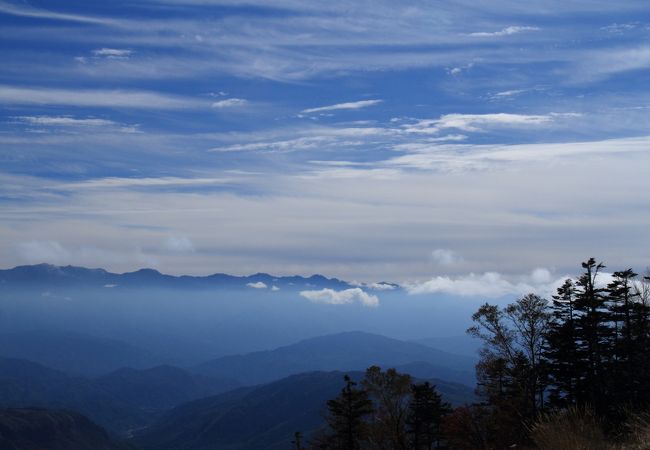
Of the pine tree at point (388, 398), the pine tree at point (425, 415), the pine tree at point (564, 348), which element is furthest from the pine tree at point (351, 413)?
the pine tree at point (564, 348)

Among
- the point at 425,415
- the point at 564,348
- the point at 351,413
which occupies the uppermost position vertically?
the point at 564,348

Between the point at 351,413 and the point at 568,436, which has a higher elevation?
the point at 568,436

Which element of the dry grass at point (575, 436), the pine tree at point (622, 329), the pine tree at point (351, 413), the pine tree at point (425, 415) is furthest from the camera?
the pine tree at point (425, 415)

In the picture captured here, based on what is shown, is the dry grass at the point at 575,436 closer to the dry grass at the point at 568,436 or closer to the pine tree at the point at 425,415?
→ the dry grass at the point at 568,436

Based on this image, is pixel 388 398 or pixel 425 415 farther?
pixel 425 415

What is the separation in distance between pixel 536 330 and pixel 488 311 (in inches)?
170

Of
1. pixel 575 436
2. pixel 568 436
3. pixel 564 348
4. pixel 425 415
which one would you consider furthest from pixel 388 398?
pixel 575 436

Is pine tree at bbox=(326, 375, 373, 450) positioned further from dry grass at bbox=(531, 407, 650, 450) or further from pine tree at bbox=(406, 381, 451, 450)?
dry grass at bbox=(531, 407, 650, 450)

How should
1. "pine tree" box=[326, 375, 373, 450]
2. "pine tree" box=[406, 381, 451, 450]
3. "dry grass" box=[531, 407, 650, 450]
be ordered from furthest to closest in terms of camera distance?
"pine tree" box=[406, 381, 451, 450]
"pine tree" box=[326, 375, 373, 450]
"dry grass" box=[531, 407, 650, 450]

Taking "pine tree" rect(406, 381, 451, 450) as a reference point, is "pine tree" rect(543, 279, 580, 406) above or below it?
above

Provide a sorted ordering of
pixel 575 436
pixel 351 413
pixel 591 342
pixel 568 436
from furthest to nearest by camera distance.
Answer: pixel 351 413
pixel 591 342
pixel 568 436
pixel 575 436

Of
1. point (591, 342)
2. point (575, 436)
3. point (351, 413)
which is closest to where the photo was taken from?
point (575, 436)

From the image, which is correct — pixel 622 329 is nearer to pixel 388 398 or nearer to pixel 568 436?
pixel 388 398

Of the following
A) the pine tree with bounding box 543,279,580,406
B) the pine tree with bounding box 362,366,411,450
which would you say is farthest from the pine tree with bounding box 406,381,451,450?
the pine tree with bounding box 543,279,580,406
